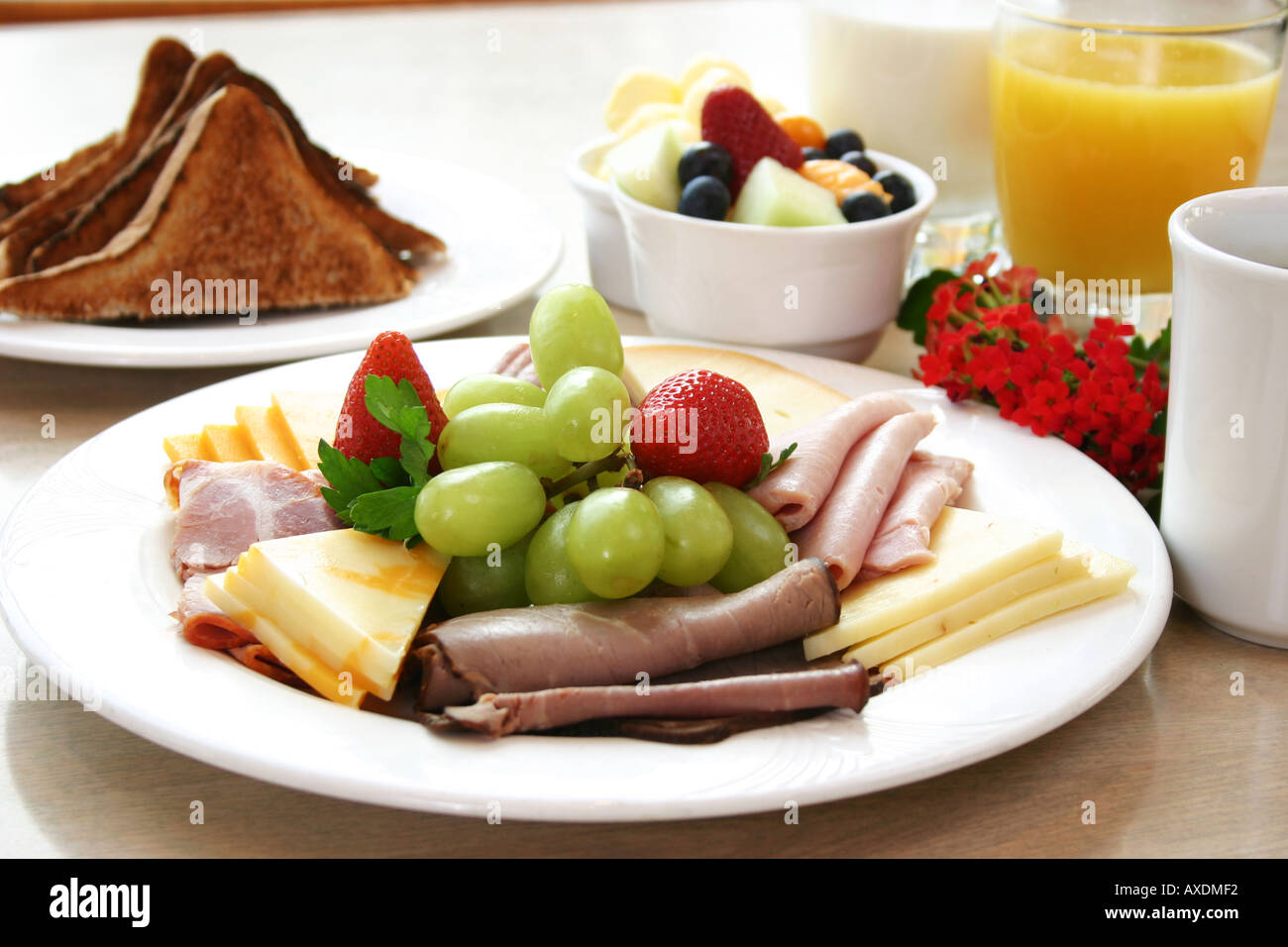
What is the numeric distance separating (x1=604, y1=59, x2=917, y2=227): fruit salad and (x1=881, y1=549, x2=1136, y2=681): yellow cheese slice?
0.57 metres

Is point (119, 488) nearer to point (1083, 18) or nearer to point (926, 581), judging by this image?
point (926, 581)

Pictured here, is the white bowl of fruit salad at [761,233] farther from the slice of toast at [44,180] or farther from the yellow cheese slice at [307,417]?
the slice of toast at [44,180]

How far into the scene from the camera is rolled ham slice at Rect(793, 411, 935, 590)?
3.14 feet

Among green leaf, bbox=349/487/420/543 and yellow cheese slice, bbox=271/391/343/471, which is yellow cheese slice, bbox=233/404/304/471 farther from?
green leaf, bbox=349/487/420/543

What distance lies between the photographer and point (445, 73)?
280 centimetres

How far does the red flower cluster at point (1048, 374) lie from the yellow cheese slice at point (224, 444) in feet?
2.14

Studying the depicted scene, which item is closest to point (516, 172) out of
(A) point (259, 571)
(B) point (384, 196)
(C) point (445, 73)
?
(B) point (384, 196)

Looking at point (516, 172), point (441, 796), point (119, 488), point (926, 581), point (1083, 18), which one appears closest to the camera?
point (441, 796)

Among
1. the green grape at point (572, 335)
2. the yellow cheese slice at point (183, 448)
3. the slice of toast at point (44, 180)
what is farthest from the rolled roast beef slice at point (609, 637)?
the slice of toast at point (44, 180)

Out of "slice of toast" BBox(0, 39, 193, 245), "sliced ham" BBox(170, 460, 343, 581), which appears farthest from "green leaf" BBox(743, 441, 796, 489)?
"slice of toast" BBox(0, 39, 193, 245)

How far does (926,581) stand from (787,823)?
0.21m

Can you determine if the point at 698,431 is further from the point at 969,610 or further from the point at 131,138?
the point at 131,138
